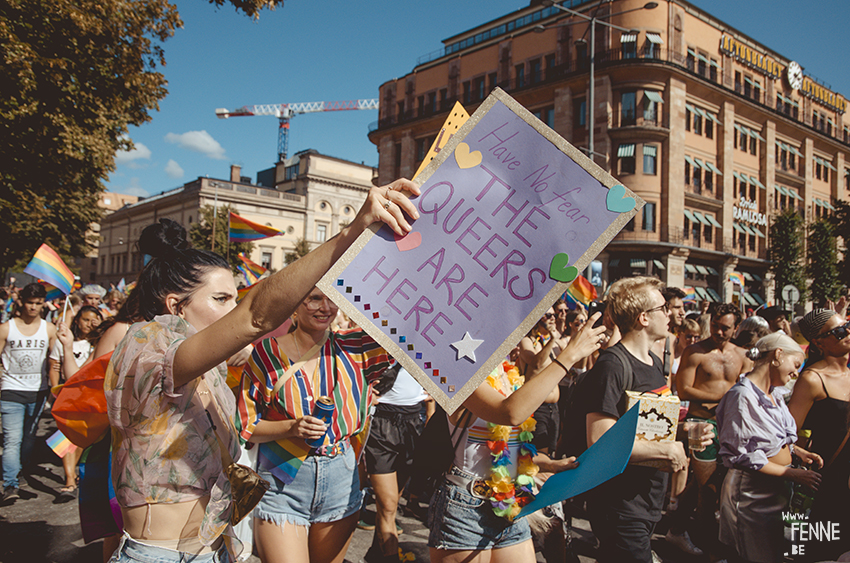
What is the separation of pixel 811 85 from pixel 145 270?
5273 centimetres

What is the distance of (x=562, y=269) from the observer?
5.38ft

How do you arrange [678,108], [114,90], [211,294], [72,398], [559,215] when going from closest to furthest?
[559,215], [211,294], [72,398], [114,90], [678,108]

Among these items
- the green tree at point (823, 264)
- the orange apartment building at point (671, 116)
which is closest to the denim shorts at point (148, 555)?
the orange apartment building at point (671, 116)

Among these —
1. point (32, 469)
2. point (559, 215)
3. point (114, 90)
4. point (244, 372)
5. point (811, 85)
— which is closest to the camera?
point (559, 215)

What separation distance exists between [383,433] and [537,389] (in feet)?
9.85

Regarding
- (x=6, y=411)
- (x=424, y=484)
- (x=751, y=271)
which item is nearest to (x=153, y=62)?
(x=6, y=411)

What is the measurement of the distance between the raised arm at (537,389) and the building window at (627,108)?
32.6 m

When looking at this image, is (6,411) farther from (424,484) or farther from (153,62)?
(153,62)

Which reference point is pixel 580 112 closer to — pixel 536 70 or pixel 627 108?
pixel 627 108

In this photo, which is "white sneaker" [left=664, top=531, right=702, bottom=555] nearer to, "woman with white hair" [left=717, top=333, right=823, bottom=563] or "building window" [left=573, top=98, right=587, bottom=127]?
"woman with white hair" [left=717, top=333, right=823, bottom=563]

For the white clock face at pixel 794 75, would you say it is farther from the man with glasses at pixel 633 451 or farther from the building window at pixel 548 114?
the man with glasses at pixel 633 451

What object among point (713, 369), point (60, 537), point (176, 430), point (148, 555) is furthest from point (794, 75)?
point (148, 555)

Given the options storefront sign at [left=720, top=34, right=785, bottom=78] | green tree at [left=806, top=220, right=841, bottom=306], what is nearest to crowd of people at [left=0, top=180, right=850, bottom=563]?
green tree at [left=806, top=220, right=841, bottom=306]

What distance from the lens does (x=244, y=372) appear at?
9.62 feet
